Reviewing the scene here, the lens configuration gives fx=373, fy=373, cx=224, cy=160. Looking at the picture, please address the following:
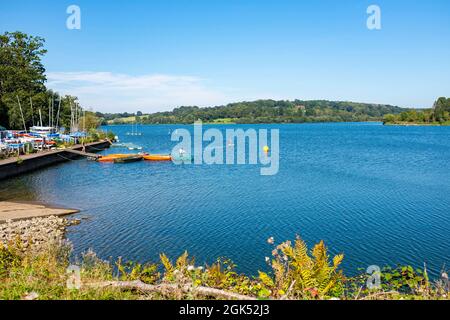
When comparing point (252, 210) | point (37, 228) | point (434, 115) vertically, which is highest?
point (434, 115)

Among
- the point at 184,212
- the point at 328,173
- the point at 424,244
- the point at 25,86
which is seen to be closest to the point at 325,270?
the point at 424,244

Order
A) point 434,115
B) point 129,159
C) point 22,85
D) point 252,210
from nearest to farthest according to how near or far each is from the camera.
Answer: point 252,210 → point 129,159 → point 22,85 → point 434,115

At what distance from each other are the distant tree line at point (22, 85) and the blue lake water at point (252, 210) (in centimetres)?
2701

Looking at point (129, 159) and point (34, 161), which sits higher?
point (34, 161)

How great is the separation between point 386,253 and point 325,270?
9.14 meters

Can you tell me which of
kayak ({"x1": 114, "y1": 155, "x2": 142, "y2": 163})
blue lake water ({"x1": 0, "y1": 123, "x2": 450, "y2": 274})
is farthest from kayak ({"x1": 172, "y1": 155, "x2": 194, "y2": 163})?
blue lake water ({"x1": 0, "y1": 123, "x2": 450, "y2": 274})

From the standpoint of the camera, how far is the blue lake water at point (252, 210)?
16641 mm

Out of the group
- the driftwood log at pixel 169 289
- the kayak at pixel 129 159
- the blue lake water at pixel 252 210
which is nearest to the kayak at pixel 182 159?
the kayak at pixel 129 159

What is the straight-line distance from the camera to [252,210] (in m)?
24.1

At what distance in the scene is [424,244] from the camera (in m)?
17.1

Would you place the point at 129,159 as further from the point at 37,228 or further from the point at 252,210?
the point at 37,228

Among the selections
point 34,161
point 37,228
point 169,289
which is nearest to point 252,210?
point 37,228

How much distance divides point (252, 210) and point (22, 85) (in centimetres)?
6099

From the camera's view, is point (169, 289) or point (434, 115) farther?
point (434, 115)
